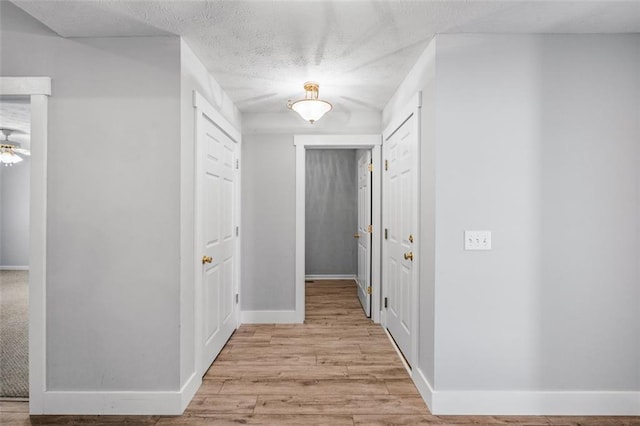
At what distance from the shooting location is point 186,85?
2.20m

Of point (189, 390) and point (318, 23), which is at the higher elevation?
point (318, 23)

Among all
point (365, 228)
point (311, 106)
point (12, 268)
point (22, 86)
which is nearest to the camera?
point (22, 86)

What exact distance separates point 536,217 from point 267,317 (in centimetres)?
271

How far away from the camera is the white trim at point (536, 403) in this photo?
2088mm

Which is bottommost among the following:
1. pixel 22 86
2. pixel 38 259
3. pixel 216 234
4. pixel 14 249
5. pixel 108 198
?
pixel 14 249

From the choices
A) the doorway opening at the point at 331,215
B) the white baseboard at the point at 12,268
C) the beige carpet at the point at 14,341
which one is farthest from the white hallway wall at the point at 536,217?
the white baseboard at the point at 12,268

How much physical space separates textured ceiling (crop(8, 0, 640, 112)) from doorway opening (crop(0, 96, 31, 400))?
0.83 m

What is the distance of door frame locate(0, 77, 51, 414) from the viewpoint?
2.09 m

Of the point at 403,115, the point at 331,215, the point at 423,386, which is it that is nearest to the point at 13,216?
the point at 331,215

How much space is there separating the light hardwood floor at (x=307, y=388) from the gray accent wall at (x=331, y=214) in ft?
8.78

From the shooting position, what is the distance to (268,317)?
12.3ft

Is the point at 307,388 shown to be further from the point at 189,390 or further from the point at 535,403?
the point at 535,403

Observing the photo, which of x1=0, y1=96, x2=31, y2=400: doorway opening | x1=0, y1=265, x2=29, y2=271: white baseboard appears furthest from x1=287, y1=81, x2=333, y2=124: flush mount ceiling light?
x1=0, y1=265, x2=29, y2=271: white baseboard

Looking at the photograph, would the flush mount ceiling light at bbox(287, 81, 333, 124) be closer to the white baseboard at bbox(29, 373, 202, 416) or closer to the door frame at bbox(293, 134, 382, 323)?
the door frame at bbox(293, 134, 382, 323)
